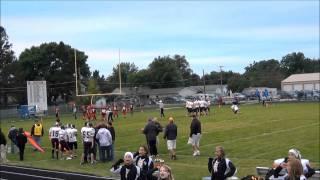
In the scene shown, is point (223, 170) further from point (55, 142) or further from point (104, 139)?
point (55, 142)

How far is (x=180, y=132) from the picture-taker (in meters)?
31.9

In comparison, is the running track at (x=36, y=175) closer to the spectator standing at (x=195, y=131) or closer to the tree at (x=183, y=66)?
the spectator standing at (x=195, y=131)

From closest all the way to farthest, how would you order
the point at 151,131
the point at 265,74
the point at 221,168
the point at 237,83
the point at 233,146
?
the point at 221,168 → the point at 151,131 → the point at 233,146 → the point at 237,83 → the point at 265,74

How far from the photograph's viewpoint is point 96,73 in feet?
455

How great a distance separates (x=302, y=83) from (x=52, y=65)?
56.1 meters

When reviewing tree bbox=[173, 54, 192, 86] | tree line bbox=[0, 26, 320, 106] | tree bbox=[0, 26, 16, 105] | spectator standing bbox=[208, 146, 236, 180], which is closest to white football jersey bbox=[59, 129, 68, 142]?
spectator standing bbox=[208, 146, 236, 180]

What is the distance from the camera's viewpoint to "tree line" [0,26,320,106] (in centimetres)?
9719

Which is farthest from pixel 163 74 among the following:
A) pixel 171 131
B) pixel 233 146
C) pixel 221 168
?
pixel 221 168

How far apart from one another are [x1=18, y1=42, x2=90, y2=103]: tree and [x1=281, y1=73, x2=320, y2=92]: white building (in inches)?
1945

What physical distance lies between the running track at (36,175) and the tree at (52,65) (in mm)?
78877

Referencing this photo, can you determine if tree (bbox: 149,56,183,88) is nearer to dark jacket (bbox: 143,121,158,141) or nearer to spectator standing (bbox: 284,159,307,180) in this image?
dark jacket (bbox: 143,121,158,141)

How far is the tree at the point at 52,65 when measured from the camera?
329ft

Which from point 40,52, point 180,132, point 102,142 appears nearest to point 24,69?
point 40,52

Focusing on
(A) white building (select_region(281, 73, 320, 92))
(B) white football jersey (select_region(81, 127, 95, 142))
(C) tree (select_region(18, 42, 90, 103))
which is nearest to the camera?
(B) white football jersey (select_region(81, 127, 95, 142))
